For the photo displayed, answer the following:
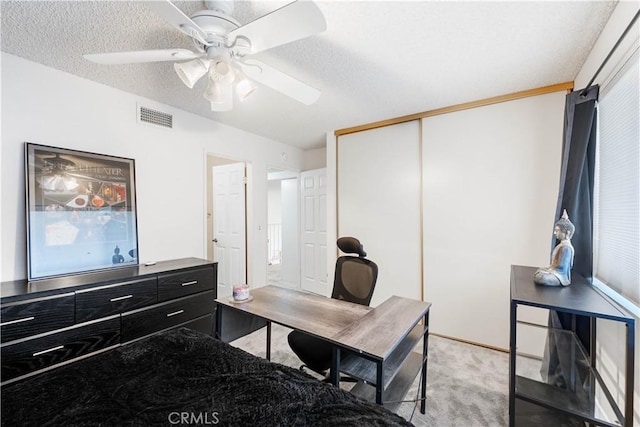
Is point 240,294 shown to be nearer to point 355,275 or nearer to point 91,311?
point 355,275

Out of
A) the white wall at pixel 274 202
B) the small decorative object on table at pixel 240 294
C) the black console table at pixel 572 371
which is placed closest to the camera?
the black console table at pixel 572 371

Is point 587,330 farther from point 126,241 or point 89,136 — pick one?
point 89,136

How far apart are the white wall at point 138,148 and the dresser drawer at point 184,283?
1.61 feet

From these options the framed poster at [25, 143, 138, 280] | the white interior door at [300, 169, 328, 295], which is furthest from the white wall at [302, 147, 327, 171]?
the framed poster at [25, 143, 138, 280]

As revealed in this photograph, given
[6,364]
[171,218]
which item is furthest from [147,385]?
[171,218]

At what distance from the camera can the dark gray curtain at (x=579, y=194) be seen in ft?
5.70

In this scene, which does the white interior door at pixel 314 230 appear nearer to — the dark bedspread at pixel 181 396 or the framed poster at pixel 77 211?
the framed poster at pixel 77 211

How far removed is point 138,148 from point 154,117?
0.38m

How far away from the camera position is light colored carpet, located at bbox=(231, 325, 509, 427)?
1.75 meters

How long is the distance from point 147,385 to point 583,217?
2.69 m

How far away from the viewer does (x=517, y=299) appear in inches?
53.9

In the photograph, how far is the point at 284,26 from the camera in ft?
3.82

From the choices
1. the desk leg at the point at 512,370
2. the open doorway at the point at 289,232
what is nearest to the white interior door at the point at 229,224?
the open doorway at the point at 289,232

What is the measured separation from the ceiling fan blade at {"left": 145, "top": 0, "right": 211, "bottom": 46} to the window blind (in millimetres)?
2166
